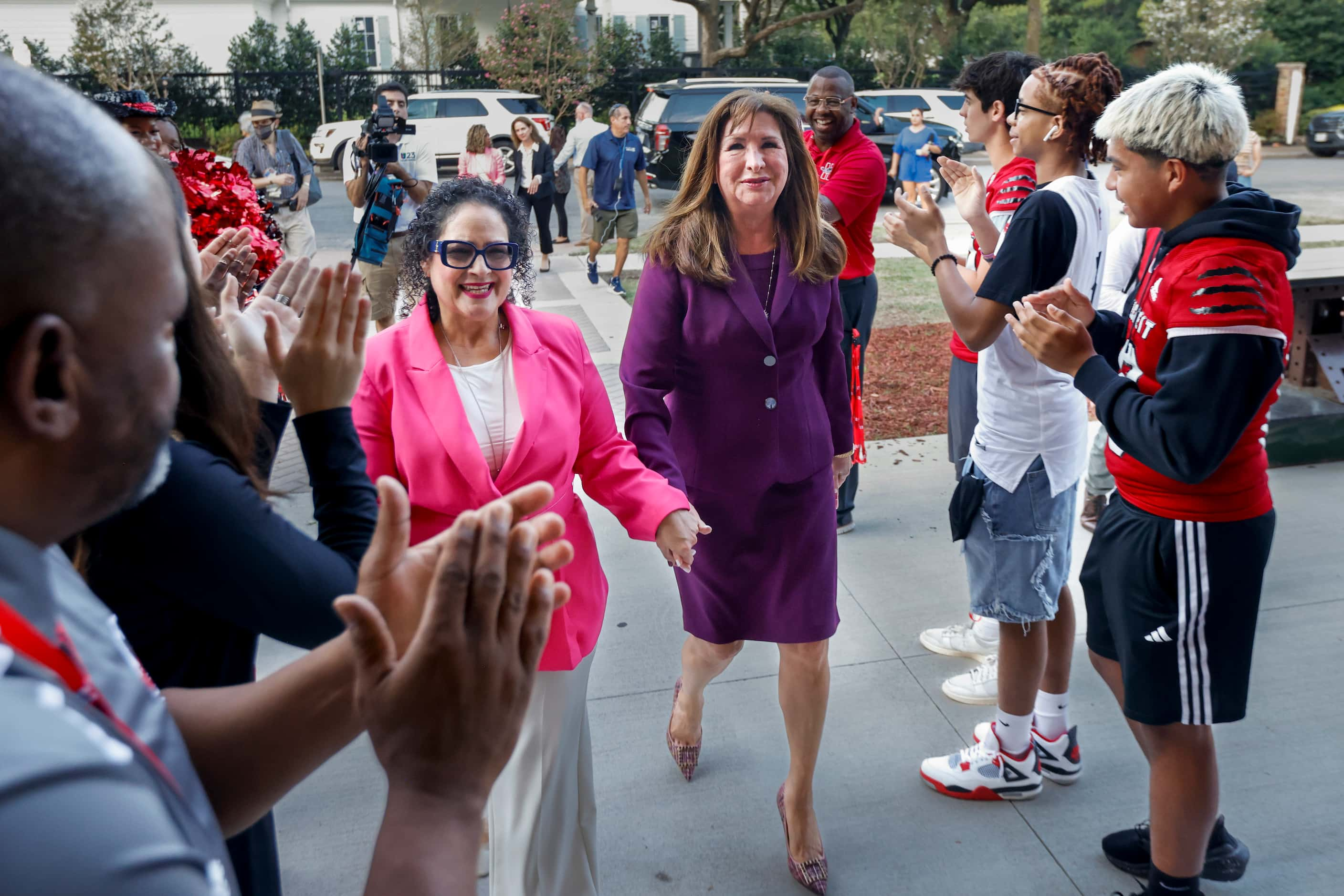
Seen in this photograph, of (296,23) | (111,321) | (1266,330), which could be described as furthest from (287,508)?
(296,23)

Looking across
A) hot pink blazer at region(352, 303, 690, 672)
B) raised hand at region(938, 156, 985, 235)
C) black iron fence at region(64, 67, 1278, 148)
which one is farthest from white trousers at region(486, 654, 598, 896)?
black iron fence at region(64, 67, 1278, 148)

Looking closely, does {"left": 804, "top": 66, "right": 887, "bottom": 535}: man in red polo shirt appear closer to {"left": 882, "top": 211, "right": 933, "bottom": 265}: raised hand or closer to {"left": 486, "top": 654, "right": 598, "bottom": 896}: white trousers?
{"left": 882, "top": 211, "right": 933, "bottom": 265}: raised hand

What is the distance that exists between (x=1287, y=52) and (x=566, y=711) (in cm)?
3960

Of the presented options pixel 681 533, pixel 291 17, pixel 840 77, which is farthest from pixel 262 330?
pixel 291 17

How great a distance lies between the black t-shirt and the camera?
3.00 m

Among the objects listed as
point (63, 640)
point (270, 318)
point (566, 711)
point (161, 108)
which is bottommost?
point (566, 711)

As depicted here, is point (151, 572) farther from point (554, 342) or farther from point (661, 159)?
point (661, 159)

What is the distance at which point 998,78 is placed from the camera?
12.8 feet

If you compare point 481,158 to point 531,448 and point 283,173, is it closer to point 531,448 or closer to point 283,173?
point 283,173

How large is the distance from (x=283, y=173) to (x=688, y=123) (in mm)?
10049

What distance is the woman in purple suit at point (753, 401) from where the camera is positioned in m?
3.04

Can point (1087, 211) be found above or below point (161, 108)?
below

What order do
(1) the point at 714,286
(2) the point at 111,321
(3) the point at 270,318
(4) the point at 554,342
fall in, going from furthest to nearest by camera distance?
1. (1) the point at 714,286
2. (4) the point at 554,342
3. (3) the point at 270,318
4. (2) the point at 111,321

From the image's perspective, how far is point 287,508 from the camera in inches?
220
